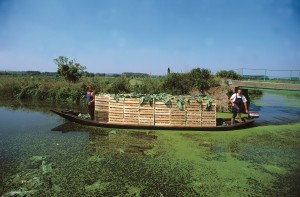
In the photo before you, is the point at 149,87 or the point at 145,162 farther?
the point at 149,87

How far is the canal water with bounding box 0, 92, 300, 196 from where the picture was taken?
21.2ft

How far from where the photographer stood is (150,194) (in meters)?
6.16

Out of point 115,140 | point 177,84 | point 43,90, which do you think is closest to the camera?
point 115,140

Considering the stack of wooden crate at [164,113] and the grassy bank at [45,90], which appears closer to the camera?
the stack of wooden crate at [164,113]

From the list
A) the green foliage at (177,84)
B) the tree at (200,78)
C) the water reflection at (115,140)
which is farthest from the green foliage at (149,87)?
the water reflection at (115,140)

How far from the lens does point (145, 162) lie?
323 inches

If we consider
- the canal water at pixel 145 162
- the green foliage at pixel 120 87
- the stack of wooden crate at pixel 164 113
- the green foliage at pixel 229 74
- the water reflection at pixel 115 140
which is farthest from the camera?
the green foliage at pixel 229 74

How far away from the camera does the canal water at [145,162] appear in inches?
254

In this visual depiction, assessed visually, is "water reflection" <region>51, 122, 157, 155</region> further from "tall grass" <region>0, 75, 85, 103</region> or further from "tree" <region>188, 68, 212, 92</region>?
"tall grass" <region>0, 75, 85, 103</region>

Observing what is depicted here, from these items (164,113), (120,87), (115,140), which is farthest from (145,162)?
(120,87)

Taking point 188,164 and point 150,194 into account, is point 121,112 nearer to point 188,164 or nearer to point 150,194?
point 188,164

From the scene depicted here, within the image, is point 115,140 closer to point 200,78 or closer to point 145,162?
point 145,162

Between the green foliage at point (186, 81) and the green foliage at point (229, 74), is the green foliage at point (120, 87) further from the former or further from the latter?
the green foliage at point (229, 74)

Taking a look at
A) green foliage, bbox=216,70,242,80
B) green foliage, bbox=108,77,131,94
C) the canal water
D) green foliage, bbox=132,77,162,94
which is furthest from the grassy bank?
green foliage, bbox=216,70,242,80
